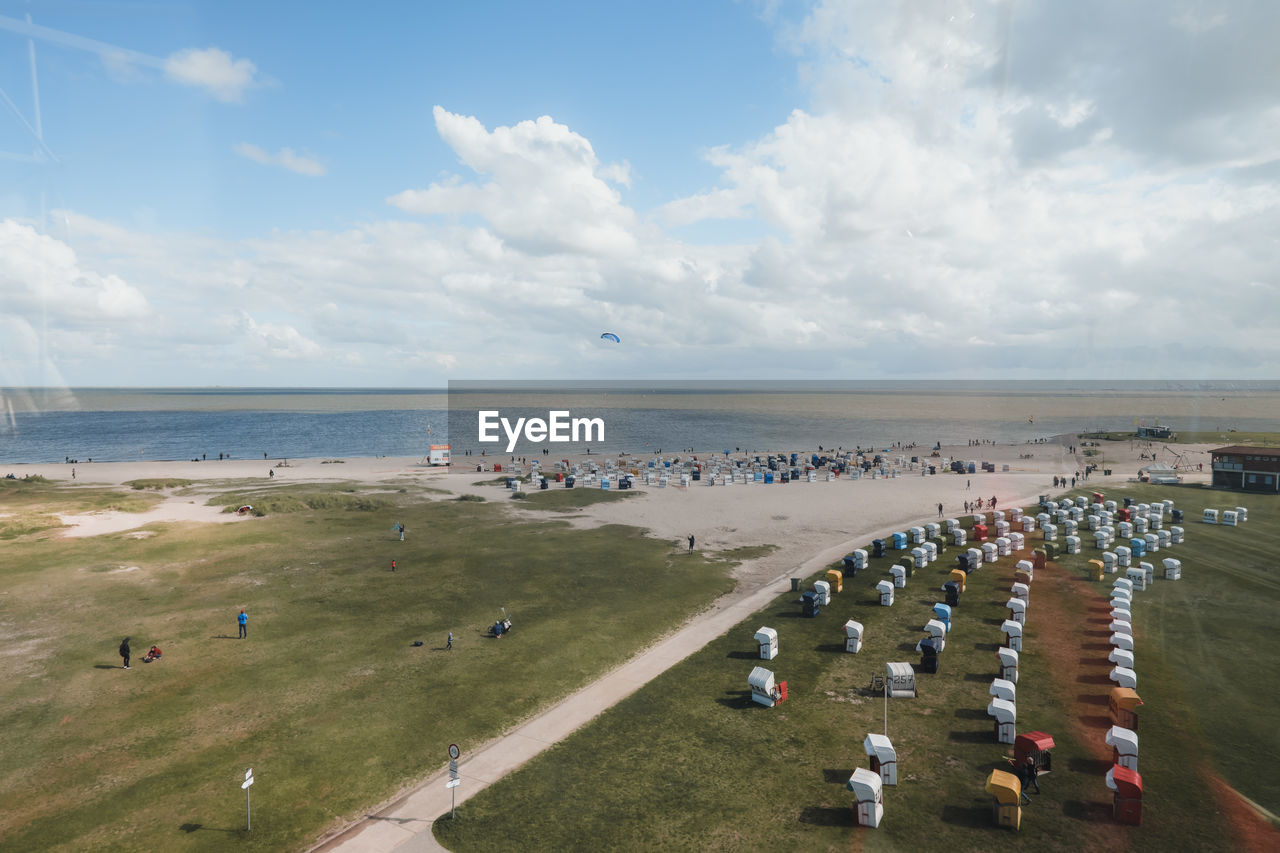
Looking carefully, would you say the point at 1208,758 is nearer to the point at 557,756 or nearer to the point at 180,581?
the point at 557,756

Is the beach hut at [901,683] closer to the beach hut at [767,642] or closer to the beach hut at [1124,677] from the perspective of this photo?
the beach hut at [767,642]

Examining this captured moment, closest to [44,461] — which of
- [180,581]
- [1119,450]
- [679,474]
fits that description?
[180,581]

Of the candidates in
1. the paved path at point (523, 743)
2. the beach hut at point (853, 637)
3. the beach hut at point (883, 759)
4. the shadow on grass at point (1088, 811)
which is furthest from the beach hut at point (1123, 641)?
the paved path at point (523, 743)

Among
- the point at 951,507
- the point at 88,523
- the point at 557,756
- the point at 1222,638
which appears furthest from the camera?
the point at 951,507

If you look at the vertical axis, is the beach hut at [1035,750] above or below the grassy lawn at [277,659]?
above

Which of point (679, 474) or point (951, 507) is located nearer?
point (951, 507)

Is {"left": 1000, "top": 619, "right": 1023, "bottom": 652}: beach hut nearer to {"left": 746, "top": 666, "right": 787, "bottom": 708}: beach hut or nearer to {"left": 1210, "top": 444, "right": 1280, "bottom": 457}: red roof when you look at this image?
{"left": 746, "top": 666, "right": 787, "bottom": 708}: beach hut
